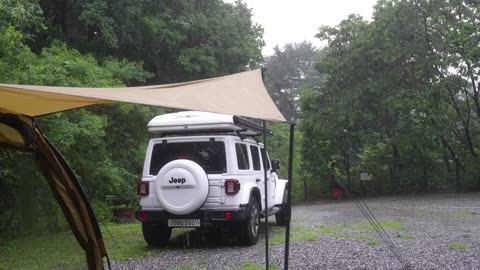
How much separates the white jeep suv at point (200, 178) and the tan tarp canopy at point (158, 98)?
2718mm

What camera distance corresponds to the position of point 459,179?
64.8ft

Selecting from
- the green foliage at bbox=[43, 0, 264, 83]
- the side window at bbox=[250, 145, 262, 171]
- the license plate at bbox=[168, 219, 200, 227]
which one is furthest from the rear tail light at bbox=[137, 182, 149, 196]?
the green foliage at bbox=[43, 0, 264, 83]

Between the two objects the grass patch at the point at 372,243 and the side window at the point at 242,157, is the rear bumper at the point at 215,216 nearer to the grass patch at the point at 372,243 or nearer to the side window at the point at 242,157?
the side window at the point at 242,157

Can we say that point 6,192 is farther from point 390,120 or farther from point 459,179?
point 459,179

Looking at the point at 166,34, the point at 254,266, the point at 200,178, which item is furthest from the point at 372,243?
the point at 166,34

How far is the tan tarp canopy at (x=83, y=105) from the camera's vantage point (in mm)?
3834

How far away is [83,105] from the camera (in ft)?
13.9

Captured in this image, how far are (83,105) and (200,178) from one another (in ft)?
9.77

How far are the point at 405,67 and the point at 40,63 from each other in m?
13.8

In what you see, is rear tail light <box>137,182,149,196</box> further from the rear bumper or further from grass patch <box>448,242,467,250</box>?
grass patch <box>448,242,467,250</box>

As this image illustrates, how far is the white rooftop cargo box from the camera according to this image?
24.7ft

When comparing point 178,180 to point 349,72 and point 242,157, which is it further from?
point 349,72

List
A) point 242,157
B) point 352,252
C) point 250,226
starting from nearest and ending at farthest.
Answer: point 352,252
point 250,226
point 242,157

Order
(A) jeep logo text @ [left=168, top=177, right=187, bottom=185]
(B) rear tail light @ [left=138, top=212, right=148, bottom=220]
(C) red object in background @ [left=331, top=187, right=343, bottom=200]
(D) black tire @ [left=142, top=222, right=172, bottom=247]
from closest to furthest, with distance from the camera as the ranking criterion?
(A) jeep logo text @ [left=168, top=177, right=187, bottom=185], (B) rear tail light @ [left=138, top=212, right=148, bottom=220], (D) black tire @ [left=142, top=222, right=172, bottom=247], (C) red object in background @ [left=331, top=187, right=343, bottom=200]
